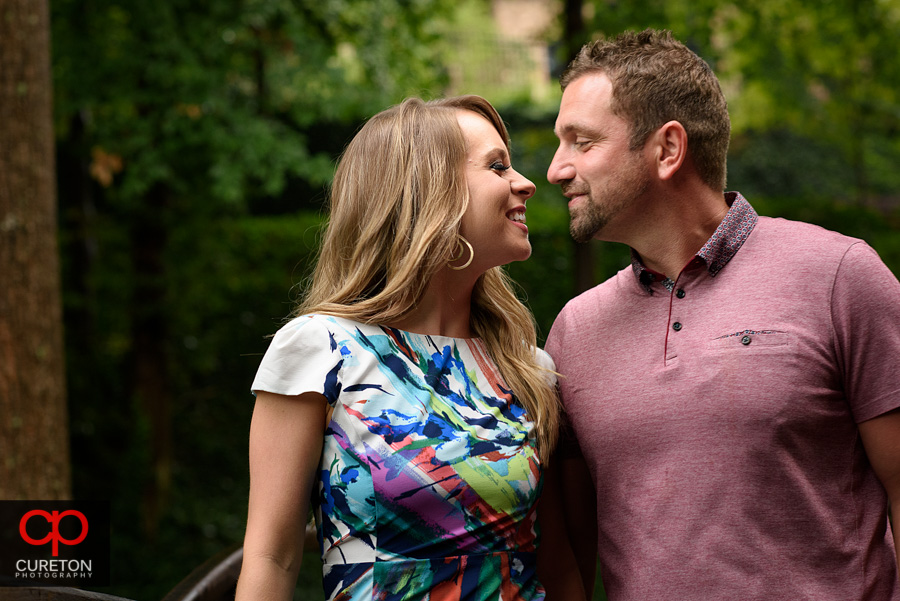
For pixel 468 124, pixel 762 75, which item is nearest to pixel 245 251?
pixel 762 75

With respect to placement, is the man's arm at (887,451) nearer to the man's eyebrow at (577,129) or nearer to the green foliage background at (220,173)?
the man's eyebrow at (577,129)

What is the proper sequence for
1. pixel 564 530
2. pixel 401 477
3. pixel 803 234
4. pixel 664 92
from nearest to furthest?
1. pixel 401 477
2. pixel 803 234
3. pixel 664 92
4. pixel 564 530

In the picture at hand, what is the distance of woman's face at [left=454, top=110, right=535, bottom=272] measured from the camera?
2.22m

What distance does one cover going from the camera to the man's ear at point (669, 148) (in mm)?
2248

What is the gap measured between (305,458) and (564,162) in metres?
1.04

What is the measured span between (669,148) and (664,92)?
15 cm

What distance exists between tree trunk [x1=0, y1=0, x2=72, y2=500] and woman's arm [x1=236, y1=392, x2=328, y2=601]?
7.82ft

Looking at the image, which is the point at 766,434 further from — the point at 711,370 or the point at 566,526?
the point at 566,526

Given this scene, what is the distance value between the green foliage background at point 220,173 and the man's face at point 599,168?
2019mm

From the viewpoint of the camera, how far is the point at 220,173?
5555mm

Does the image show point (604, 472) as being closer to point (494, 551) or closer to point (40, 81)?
point (494, 551)

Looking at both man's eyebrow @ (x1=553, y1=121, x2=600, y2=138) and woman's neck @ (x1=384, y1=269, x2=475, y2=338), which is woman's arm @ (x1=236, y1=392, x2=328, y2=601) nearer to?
woman's neck @ (x1=384, y1=269, x2=475, y2=338)

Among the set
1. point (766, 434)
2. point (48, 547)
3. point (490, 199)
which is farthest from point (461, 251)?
point (48, 547)

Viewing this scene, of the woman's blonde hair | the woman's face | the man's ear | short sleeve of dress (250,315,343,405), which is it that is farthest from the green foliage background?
the man's ear
